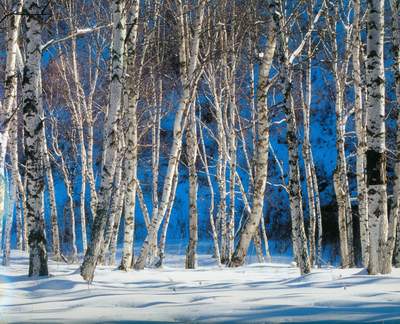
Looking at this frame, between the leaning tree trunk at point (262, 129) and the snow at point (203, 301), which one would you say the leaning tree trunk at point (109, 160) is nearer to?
the snow at point (203, 301)

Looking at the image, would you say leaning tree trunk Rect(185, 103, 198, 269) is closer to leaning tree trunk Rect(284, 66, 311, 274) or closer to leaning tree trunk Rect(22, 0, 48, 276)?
leaning tree trunk Rect(284, 66, 311, 274)

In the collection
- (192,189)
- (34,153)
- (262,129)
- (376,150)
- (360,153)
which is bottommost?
(192,189)

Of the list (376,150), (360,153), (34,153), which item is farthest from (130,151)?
(360,153)

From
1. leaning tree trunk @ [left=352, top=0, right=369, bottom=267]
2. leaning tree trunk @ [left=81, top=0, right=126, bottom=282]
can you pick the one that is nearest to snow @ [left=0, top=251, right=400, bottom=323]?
leaning tree trunk @ [left=81, top=0, right=126, bottom=282]

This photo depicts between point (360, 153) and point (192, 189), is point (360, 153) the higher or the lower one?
the higher one

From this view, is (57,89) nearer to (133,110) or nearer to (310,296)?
(133,110)

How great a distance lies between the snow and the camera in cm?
477

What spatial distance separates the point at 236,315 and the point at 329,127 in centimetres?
2837

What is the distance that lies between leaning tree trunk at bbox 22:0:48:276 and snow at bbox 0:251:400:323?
0.47m

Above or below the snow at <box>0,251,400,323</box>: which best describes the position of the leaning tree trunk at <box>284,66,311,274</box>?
above

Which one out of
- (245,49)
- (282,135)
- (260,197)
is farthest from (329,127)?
(260,197)

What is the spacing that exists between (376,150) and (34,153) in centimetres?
513

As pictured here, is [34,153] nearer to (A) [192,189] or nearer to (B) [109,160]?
(B) [109,160]

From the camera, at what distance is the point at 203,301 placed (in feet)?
18.0
